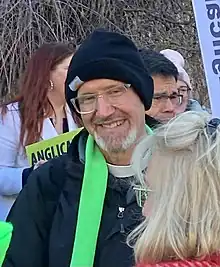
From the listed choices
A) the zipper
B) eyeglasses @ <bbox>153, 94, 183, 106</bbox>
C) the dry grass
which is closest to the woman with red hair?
eyeglasses @ <bbox>153, 94, 183, 106</bbox>

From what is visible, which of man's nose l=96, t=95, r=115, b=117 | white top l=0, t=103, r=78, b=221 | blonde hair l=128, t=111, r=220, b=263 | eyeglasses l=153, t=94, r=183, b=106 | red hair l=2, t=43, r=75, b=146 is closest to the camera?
blonde hair l=128, t=111, r=220, b=263

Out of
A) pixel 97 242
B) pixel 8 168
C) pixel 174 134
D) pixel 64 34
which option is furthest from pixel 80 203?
pixel 64 34

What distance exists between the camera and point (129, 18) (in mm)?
8008

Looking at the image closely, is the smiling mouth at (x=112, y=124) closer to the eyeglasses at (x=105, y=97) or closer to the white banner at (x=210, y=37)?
the eyeglasses at (x=105, y=97)

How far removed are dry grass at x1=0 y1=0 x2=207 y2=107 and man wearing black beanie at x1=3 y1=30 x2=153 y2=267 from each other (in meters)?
3.79

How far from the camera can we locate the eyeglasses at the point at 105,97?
276 centimetres

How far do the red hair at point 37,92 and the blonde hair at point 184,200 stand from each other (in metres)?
2.07

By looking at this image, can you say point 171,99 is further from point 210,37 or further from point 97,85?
point 97,85

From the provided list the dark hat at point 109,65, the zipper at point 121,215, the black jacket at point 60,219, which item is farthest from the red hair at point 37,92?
the zipper at point 121,215

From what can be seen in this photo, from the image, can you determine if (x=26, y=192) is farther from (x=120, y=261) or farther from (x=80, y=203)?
(x=120, y=261)

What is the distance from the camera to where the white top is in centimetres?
380

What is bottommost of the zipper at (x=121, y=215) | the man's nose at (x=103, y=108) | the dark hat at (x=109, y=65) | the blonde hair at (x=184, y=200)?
the zipper at (x=121, y=215)

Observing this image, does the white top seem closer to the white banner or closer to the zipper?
the white banner

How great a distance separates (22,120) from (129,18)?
4.24 m
